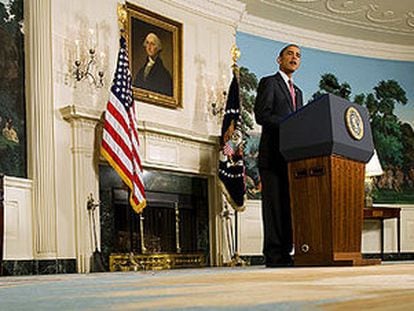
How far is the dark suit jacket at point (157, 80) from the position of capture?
8164mm

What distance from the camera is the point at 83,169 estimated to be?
23.3ft

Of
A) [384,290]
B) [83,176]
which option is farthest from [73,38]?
[384,290]

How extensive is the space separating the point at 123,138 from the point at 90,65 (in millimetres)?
1031

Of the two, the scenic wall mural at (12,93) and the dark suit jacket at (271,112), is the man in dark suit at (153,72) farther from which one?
the dark suit jacket at (271,112)

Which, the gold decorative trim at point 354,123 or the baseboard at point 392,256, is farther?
the baseboard at point 392,256

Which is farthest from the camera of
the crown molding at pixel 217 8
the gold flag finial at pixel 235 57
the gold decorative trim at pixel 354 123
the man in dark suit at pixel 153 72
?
the crown molding at pixel 217 8

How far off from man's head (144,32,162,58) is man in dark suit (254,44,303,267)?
3.90 meters

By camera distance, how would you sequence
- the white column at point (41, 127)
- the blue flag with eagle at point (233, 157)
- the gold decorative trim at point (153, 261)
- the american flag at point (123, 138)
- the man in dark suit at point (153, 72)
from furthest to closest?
1. the blue flag with eagle at point (233, 157)
2. the man in dark suit at point (153, 72)
3. the gold decorative trim at point (153, 261)
4. the american flag at point (123, 138)
5. the white column at point (41, 127)

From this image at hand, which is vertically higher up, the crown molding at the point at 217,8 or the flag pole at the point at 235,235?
the crown molding at the point at 217,8

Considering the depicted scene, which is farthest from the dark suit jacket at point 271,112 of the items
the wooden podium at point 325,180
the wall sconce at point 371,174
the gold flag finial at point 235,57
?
the wall sconce at point 371,174

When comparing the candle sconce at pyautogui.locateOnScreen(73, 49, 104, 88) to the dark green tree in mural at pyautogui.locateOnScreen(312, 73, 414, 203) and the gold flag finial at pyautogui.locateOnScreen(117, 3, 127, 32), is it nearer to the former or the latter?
the gold flag finial at pyautogui.locateOnScreen(117, 3, 127, 32)

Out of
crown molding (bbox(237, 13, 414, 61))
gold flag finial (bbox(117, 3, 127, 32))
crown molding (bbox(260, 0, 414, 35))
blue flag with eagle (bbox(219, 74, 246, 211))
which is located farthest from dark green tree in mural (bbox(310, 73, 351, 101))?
gold flag finial (bbox(117, 3, 127, 32))

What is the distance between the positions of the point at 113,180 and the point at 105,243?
0.72 m

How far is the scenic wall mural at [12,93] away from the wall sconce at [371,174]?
4.55 m
